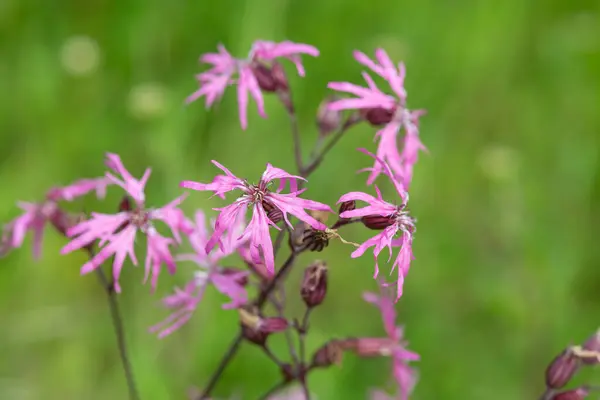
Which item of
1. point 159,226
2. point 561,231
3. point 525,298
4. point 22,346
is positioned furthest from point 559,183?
point 22,346

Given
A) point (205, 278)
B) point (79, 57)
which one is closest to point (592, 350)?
point (205, 278)

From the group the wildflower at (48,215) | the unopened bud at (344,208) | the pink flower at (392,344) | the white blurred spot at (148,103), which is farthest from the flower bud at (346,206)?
the white blurred spot at (148,103)

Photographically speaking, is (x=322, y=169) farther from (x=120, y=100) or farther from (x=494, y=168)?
(x=120, y=100)

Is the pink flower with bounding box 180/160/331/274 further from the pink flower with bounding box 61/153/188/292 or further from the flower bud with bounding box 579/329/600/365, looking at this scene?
the flower bud with bounding box 579/329/600/365

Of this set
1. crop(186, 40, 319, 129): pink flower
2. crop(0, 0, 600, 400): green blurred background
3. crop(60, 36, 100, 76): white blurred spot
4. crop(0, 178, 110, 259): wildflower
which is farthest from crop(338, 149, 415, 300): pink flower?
crop(60, 36, 100, 76): white blurred spot

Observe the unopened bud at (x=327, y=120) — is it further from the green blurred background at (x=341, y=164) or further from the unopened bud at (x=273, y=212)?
the green blurred background at (x=341, y=164)

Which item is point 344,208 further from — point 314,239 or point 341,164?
point 341,164

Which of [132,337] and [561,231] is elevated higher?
[561,231]
